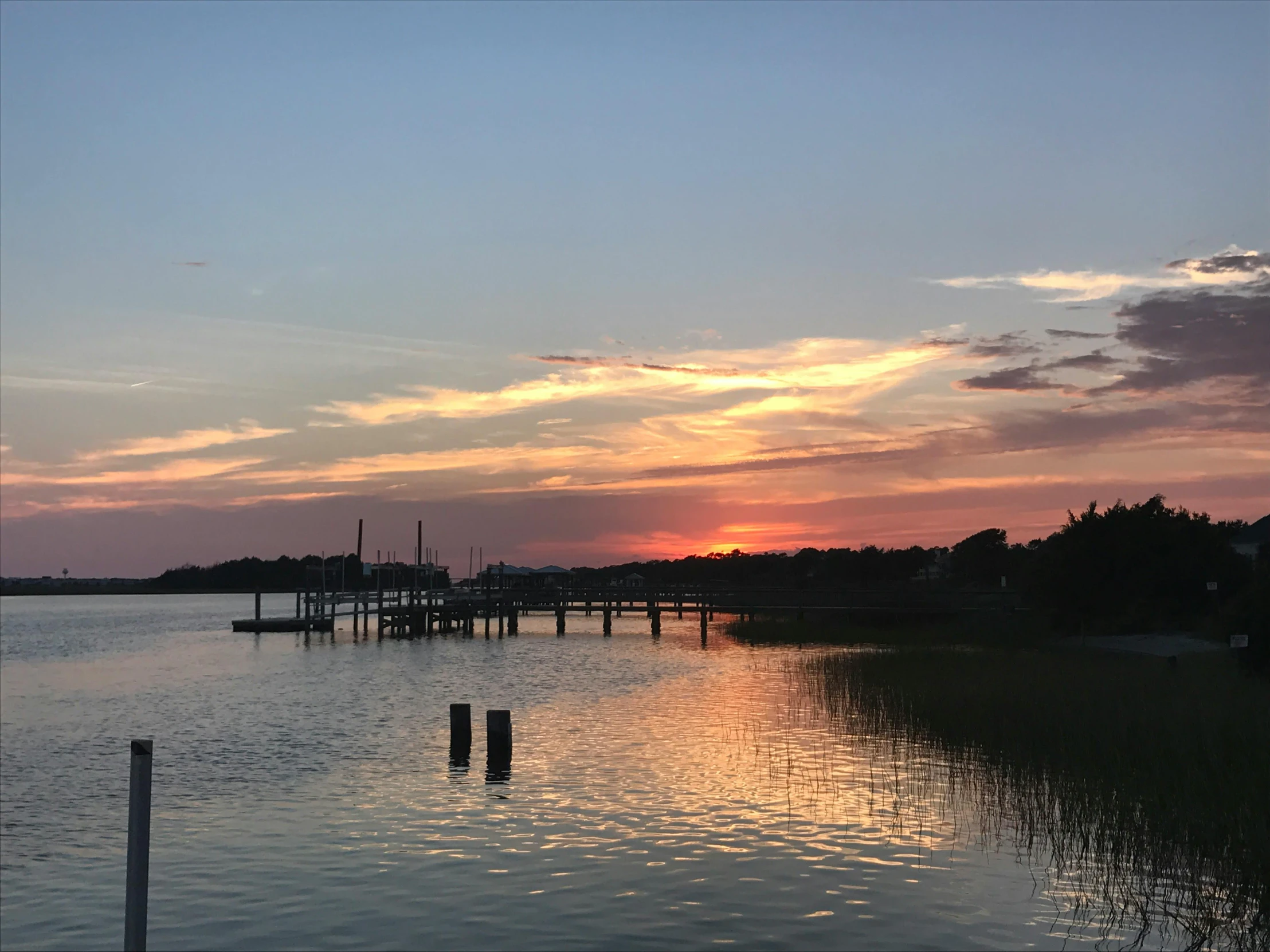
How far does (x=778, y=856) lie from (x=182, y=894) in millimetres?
7849

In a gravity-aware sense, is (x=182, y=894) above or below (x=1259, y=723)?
below

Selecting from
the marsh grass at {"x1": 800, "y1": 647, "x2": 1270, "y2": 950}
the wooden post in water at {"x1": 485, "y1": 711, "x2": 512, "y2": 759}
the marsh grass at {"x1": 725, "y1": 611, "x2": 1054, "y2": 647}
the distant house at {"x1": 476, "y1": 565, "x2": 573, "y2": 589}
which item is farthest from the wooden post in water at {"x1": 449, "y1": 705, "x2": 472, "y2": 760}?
the distant house at {"x1": 476, "y1": 565, "x2": 573, "y2": 589}

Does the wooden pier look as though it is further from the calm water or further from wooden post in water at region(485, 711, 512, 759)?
wooden post in water at region(485, 711, 512, 759)

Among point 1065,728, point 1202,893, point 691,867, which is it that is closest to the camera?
point 1202,893

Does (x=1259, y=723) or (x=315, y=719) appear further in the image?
(x=315, y=719)

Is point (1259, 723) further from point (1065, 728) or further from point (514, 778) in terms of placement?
point (514, 778)

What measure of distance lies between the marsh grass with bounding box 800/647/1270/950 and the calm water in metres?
0.67

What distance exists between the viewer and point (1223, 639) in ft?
127

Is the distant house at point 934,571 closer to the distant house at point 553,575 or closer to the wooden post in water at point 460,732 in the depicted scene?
the distant house at point 553,575

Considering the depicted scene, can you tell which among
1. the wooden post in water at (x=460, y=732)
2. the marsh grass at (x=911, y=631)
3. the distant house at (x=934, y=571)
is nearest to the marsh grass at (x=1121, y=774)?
the wooden post in water at (x=460, y=732)

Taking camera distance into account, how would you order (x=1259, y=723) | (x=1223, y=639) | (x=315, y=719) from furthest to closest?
1. (x=1223, y=639)
2. (x=315, y=719)
3. (x=1259, y=723)

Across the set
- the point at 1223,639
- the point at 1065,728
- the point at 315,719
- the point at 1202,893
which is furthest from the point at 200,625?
the point at 1202,893

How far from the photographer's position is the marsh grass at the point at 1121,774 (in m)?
12.6

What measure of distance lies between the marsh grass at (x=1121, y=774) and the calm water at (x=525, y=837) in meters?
0.67
